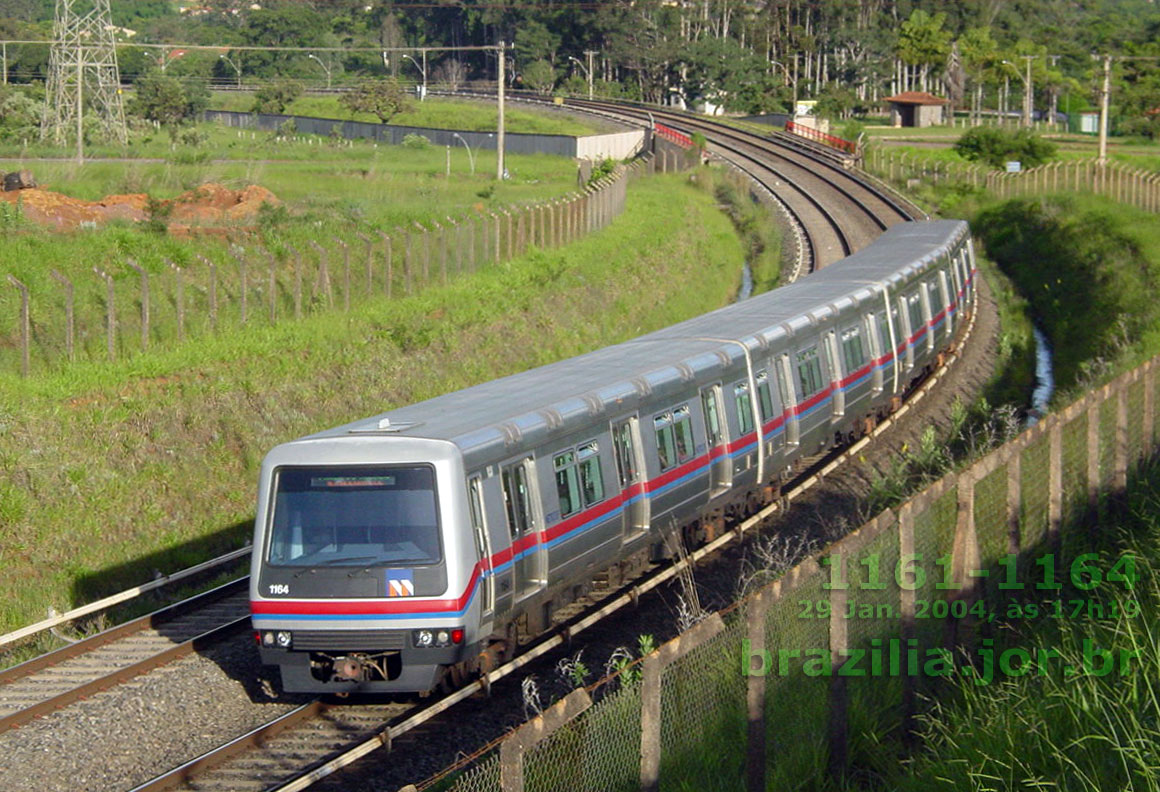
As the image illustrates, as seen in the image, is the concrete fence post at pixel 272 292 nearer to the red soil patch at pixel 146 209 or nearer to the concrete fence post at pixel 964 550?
the red soil patch at pixel 146 209

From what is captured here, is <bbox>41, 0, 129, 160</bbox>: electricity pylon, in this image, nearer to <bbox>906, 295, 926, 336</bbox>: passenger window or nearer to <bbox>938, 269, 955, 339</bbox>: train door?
<bbox>938, 269, 955, 339</bbox>: train door

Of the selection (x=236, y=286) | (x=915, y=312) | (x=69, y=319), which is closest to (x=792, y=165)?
(x=915, y=312)

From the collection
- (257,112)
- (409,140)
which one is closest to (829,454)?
(409,140)

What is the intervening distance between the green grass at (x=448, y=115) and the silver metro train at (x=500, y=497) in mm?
54281

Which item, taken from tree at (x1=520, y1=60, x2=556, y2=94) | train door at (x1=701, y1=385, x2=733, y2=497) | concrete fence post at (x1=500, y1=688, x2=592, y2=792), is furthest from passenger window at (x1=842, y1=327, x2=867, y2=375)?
tree at (x1=520, y1=60, x2=556, y2=94)

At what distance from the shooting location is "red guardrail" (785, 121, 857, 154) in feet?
236

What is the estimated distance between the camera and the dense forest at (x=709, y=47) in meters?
104

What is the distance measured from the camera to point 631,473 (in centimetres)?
1450

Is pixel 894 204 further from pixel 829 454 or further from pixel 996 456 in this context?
pixel 996 456

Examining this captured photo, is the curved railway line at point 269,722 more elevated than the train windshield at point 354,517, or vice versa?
the train windshield at point 354,517

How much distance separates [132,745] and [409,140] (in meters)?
51.6

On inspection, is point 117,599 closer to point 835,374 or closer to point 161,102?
point 835,374

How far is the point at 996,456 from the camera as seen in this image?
9641 mm

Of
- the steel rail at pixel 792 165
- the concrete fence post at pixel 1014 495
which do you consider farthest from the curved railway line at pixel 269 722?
the steel rail at pixel 792 165
